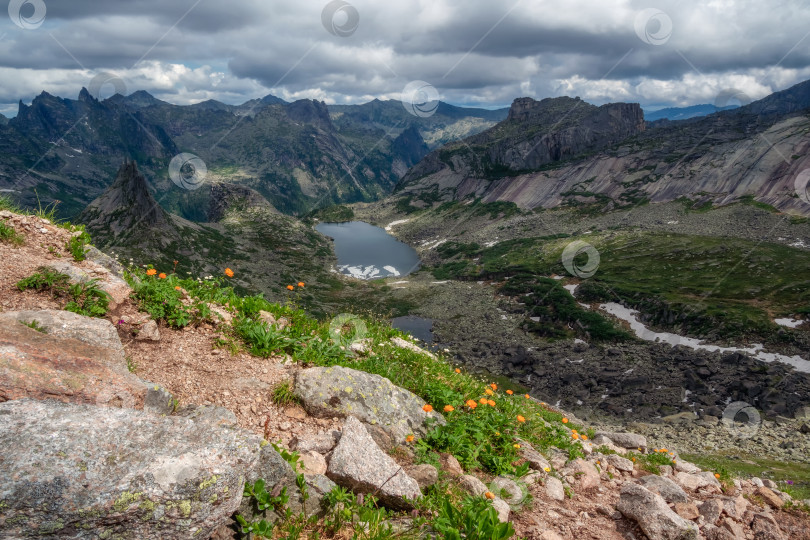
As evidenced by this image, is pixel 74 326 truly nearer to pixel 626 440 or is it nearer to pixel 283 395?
pixel 283 395

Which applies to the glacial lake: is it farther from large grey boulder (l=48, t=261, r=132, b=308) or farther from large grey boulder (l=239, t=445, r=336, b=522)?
large grey boulder (l=239, t=445, r=336, b=522)

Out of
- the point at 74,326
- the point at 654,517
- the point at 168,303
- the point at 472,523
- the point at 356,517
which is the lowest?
the point at 654,517

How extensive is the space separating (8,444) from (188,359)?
3.71m

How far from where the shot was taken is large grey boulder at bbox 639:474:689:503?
7543 mm

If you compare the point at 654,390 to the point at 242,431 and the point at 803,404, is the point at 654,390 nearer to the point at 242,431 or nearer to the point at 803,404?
the point at 803,404

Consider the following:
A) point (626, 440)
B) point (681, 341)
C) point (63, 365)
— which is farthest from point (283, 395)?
point (681, 341)

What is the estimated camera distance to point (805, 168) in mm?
132750

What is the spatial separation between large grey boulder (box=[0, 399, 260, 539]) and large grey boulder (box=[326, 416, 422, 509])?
1448 mm

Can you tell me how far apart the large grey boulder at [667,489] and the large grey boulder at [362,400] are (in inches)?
159

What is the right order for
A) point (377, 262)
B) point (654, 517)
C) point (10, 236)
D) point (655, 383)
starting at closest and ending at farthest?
point (654, 517) → point (10, 236) → point (655, 383) → point (377, 262)

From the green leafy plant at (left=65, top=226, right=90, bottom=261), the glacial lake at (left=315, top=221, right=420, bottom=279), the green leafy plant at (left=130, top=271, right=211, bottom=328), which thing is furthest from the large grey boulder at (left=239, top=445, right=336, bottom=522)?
the glacial lake at (left=315, top=221, right=420, bottom=279)

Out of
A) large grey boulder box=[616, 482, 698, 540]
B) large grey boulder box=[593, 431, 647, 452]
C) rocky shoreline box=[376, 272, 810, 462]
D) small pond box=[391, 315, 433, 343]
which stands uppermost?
large grey boulder box=[616, 482, 698, 540]

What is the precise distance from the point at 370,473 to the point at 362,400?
1.79 meters

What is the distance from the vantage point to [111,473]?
3797mm
